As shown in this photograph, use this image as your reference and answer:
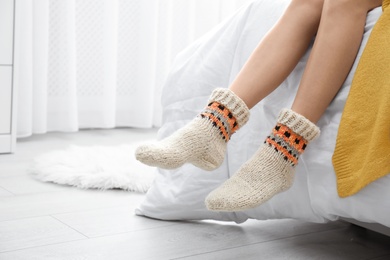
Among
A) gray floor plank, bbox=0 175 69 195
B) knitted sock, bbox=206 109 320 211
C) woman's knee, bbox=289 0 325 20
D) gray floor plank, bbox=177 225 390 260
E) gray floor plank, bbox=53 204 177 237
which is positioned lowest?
gray floor plank, bbox=0 175 69 195

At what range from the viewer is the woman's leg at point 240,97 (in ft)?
3.55

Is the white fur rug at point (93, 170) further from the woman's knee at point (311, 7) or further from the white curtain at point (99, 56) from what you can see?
the woman's knee at point (311, 7)

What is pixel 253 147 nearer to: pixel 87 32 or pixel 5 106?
pixel 5 106

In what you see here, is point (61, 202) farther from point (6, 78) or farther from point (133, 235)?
point (6, 78)

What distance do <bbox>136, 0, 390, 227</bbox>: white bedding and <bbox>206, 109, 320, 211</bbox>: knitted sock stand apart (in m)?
0.06

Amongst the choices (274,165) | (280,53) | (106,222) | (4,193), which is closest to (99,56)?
(4,193)

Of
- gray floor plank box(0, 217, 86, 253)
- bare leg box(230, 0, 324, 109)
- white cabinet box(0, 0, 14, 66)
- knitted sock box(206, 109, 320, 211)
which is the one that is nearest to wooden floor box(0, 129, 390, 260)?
gray floor plank box(0, 217, 86, 253)

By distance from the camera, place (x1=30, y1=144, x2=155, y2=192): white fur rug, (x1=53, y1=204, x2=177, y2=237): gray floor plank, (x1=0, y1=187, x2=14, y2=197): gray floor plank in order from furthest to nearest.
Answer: (x1=30, y1=144, x2=155, y2=192): white fur rug < (x1=0, y1=187, x2=14, y2=197): gray floor plank < (x1=53, y1=204, x2=177, y2=237): gray floor plank

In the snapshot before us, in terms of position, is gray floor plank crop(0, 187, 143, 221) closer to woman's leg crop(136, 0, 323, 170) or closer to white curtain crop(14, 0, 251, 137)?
woman's leg crop(136, 0, 323, 170)

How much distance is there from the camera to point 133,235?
1.31m

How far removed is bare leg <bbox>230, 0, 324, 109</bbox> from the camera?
117cm

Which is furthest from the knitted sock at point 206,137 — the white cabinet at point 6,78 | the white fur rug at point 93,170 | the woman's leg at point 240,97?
the white cabinet at point 6,78

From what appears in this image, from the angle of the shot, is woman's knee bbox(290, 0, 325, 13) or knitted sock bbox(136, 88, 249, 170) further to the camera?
woman's knee bbox(290, 0, 325, 13)

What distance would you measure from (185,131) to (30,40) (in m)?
1.55
